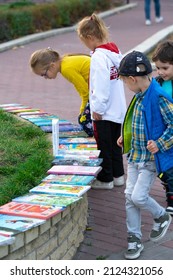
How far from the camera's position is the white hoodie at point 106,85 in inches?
231

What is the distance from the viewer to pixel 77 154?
582 cm

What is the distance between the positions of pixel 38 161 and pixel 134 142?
1040 millimetres

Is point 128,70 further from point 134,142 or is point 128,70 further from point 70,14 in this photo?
point 70,14

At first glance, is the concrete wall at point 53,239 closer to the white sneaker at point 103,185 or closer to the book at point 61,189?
the book at point 61,189

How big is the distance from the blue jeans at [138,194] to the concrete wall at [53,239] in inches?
15.9

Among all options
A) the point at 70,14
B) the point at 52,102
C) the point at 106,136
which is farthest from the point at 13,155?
the point at 70,14

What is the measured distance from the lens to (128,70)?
4762 mm

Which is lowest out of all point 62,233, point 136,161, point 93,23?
point 62,233

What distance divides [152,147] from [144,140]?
0.16m

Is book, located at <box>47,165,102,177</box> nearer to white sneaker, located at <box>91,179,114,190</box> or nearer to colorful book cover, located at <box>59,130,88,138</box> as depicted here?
white sneaker, located at <box>91,179,114,190</box>

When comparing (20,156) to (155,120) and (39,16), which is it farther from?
(39,16)

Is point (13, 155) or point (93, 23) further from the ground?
point (93, 23)

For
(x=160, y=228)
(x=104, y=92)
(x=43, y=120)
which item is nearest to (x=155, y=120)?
(x=160, y=228)

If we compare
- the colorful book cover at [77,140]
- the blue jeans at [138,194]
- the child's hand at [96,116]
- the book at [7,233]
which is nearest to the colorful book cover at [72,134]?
the colorful book cover at [77,140]
